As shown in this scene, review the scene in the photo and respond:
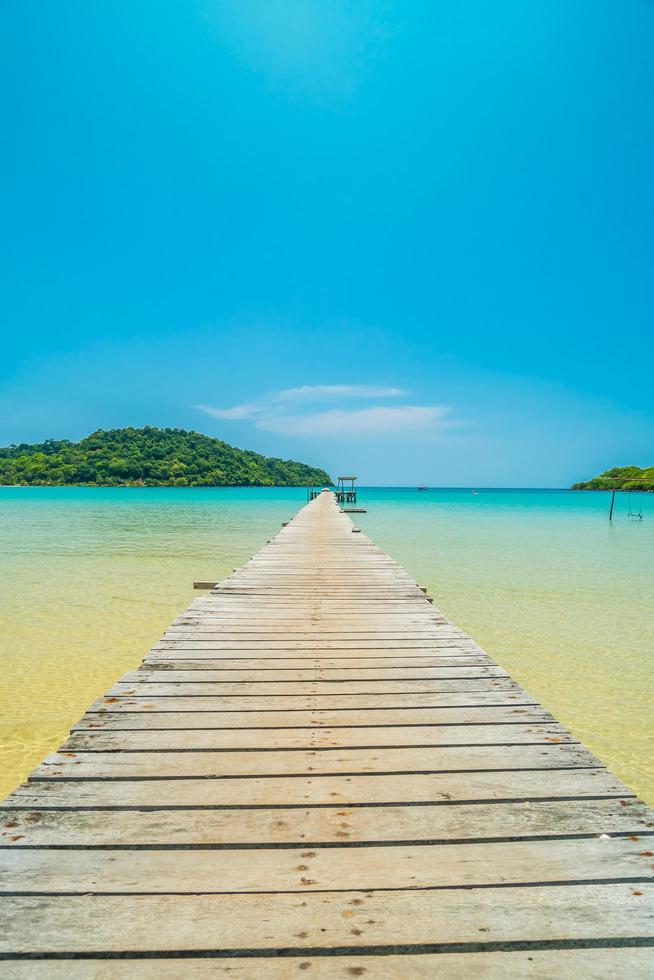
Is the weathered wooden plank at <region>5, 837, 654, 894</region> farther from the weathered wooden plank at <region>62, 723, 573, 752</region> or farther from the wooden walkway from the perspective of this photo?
the weathered wooden plank at <region>62, 723, 573, 752</region>

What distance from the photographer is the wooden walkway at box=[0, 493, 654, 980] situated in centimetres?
143

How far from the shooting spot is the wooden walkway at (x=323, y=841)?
143 centimetres

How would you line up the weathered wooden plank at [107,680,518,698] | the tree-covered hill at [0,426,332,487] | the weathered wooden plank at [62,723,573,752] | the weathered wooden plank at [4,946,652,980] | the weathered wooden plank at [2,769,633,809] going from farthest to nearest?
the tree-covered hill at [0,426,332,487]
the weathered wooden plank at [107,680,518,698]
the weathered wooden plank at [62,723,573,752]
the weathered wooden plank at [2,769,633,809]
the weathered wooden plank at [4,946,652,980]

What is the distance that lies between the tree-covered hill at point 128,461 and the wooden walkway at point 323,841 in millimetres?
102617

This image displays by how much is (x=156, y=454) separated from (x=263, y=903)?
106 metres

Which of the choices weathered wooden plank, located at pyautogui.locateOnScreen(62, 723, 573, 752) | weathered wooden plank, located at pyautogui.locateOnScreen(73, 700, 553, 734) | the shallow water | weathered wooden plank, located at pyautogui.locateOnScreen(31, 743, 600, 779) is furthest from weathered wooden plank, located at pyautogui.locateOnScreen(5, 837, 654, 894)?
the shallow water

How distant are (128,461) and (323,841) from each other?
105 meters

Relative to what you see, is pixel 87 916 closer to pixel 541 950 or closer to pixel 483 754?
pixel 541 950

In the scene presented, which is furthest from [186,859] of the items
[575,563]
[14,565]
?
[575,563]

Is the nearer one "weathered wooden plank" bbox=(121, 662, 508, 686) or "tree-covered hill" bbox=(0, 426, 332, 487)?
"weathered wooden plank" bbox=(121, 662, 508, 686)

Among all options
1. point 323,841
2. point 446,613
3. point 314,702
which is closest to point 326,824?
point 323,841

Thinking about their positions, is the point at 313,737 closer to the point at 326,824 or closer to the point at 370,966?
the point at 326,824

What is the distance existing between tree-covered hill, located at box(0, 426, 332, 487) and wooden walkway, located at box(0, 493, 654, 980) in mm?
102617

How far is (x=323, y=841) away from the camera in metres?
1.87
